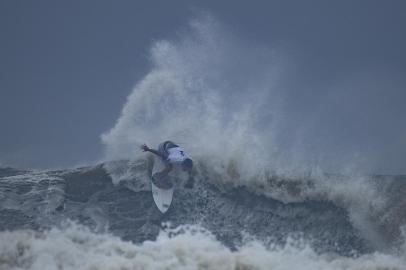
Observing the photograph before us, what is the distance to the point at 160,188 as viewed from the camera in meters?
17.0

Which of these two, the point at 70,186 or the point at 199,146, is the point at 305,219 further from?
the point at 70,186

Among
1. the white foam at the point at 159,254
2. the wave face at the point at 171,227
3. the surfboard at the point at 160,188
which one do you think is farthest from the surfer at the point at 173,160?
the white foam at the point at 159,254

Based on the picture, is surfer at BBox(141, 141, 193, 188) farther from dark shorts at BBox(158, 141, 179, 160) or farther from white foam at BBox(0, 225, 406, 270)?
white foam at BBox(0, 225, 406, 270)

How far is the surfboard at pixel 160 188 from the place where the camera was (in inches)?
643

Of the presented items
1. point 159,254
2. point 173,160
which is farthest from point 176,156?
point 159,254

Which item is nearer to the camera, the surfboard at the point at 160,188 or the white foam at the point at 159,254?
the white foam at the point at 159,254

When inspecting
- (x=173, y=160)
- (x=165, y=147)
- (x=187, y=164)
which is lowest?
(x=187, y=164)

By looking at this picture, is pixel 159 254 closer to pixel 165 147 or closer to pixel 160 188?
pixel 160 188

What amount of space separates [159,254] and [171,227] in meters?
2.16

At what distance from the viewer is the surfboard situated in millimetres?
16344

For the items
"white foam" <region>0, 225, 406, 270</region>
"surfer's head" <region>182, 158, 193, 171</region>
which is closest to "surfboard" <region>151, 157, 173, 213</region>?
"surfer's head" <region>182, 158, 193, 171</region>

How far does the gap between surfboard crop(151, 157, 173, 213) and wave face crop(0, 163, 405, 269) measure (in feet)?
0.60

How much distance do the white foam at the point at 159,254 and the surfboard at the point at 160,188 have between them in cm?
158

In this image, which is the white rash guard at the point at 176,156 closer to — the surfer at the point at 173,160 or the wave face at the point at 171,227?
the surfer at the point at 173,160
